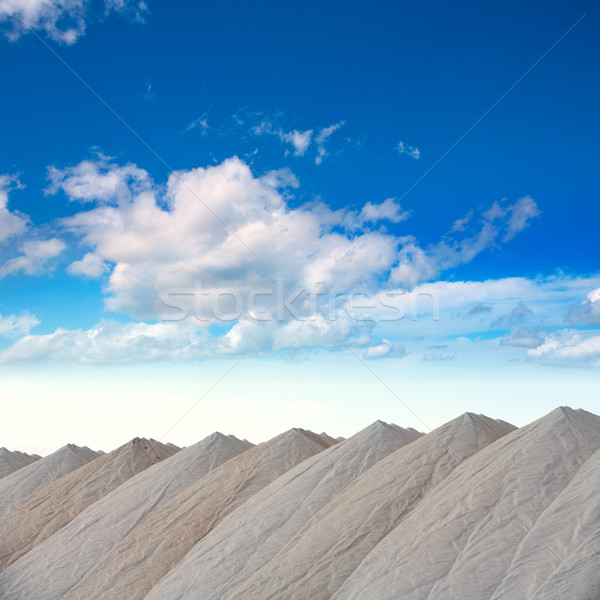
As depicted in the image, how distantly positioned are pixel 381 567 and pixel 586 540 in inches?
261

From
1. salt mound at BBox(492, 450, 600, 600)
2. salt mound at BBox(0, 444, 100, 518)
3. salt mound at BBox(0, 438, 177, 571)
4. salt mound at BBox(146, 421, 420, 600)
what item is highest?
salt mound at BBox(0, 444, 100, 518)

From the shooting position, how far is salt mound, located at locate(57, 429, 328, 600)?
2589cm

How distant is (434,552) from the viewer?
64.3 ft

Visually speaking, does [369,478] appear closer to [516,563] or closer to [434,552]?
[434,552]

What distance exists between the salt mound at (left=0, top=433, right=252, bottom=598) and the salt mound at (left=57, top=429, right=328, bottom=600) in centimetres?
89

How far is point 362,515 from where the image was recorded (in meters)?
24.0

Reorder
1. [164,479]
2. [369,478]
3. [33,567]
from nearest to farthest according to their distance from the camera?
[369,478]
[33,567]
[164,479]

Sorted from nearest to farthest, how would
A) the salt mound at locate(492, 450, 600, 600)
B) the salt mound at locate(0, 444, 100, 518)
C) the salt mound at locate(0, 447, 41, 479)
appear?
1. the salt mound at locate(492, 450, 600, 600)
2. the salt mound at locate(0, 444, 100, 518)
3. the salt mound at locate(0, 447, 41, 479)

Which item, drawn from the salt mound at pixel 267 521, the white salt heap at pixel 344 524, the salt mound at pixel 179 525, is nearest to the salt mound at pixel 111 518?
the white salt heap at pixel 344 524

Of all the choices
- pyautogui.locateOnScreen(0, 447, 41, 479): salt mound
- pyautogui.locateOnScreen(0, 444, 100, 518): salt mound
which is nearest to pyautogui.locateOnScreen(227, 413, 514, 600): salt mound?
pyautogui.locateOnScreen(0, 444, 100, 518): salt mound

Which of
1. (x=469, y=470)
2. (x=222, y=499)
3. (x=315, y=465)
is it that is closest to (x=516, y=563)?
(x=469, y=470)

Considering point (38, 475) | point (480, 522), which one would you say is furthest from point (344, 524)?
point (38, 475)

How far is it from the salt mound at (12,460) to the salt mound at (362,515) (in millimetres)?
43478

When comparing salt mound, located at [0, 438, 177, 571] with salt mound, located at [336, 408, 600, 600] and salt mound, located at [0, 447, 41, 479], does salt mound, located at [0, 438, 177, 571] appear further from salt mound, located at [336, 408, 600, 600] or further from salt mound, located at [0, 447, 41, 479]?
salt mound, located at [336, 408, 600, 600]
